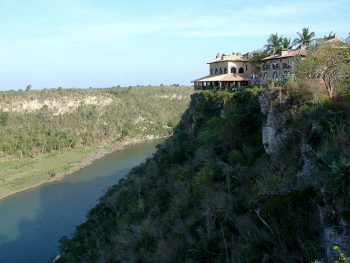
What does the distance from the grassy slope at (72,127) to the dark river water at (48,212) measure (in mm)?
5698

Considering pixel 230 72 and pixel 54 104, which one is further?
pixel 54 104

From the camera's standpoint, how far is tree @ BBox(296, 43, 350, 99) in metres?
22.1

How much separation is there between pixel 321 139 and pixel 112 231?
71.7 ft

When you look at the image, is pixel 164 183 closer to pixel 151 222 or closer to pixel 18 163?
pixel 151 222

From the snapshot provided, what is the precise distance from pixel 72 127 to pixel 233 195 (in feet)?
326

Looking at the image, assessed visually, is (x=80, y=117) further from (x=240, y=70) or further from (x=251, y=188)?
(x=251, y=188)

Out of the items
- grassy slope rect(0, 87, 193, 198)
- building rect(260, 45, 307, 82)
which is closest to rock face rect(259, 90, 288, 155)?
building rect(260, 45, 307, 82)

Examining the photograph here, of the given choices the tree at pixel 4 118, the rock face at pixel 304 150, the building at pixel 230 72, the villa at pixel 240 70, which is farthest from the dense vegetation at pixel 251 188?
the tree at pixel 4 118

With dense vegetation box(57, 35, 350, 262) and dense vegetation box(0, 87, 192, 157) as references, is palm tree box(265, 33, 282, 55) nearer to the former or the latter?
dense vegetation box(57, 35, 350, 262)

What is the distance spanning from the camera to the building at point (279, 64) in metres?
32.4

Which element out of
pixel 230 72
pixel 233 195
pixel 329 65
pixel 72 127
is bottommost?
pixel 72 127

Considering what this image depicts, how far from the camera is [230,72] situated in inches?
1640

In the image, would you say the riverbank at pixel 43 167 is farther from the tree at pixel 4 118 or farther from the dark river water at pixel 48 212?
the tree at pixel 4 118

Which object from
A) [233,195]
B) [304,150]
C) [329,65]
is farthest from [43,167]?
[304,150]
